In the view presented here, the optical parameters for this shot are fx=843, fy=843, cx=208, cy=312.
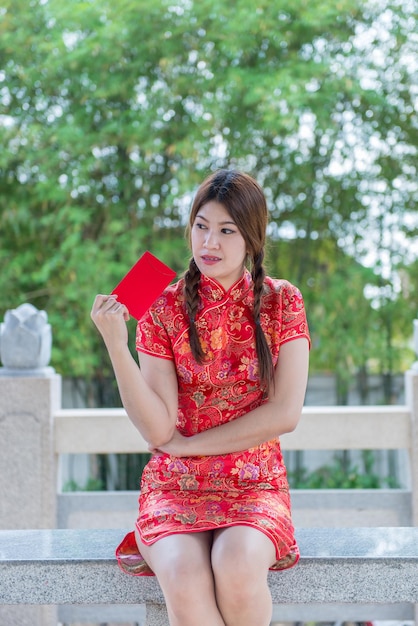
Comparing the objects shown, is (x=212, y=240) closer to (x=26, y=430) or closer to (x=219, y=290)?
(x=219, y=290)

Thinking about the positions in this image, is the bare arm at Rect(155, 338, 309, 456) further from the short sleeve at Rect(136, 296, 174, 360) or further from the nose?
the nose

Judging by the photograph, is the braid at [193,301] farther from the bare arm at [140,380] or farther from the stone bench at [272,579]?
the stone bench at [272,579]

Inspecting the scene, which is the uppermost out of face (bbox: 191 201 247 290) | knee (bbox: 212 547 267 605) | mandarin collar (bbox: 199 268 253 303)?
face (bbox: 191 201 247 290)

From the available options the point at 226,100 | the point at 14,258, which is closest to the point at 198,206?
the point at 226,100

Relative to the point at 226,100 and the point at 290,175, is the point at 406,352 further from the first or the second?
the point at 226,100

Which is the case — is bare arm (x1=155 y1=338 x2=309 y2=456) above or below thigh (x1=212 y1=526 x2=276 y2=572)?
above

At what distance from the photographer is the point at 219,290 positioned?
6.93 ft

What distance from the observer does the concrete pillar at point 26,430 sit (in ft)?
11.3

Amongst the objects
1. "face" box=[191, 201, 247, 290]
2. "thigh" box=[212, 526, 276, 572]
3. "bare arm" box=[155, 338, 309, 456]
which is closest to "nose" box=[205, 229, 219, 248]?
"face" box=[191, 201, 247, 290]

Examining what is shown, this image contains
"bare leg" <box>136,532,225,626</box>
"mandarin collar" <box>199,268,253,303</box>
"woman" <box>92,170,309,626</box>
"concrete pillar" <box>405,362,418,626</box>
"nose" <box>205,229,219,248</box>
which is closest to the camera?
"bare leg" <box>136,532,225,626</box>

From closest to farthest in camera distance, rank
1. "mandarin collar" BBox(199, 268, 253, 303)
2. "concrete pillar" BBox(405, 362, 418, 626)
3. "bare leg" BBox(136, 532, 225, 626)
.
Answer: "bare leg" BBox(136, 532, 225, 626) → "mandarin collar" BBox(199, 268, 253, 303) → "concrete pillar" BBox(405, 362, 418, 626)

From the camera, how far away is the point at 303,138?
4.88 metres

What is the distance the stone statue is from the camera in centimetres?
346

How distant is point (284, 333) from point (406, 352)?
10.4 feet
